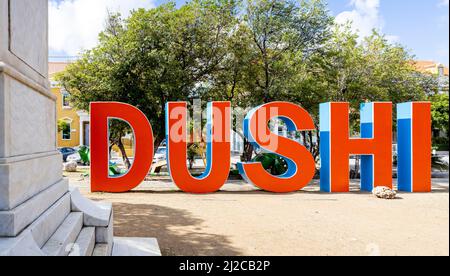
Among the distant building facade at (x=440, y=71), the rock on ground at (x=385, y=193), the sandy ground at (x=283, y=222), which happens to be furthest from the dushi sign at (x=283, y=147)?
the distant building facade at (x=440, y=71)

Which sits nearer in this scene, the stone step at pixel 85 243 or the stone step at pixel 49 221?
the stone step at pixel 49 221

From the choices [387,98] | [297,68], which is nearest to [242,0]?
[297,68]

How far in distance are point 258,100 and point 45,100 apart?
12685mm

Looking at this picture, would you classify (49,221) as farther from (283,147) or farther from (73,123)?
(73,123)

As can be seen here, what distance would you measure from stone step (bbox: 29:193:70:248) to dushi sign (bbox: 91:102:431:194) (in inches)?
269

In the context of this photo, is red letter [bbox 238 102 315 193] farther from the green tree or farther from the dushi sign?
the green tree

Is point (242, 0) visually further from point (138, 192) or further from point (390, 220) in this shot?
point (390, 220)

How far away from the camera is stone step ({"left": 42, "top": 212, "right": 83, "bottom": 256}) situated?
298cm

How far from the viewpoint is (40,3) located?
13.5ft

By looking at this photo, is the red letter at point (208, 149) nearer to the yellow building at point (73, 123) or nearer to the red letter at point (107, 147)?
the red letter at point (107, 147)

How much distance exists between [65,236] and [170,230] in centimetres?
340

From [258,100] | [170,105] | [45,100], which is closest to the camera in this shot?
[45,100]

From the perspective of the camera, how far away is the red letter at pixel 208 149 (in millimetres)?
10992
